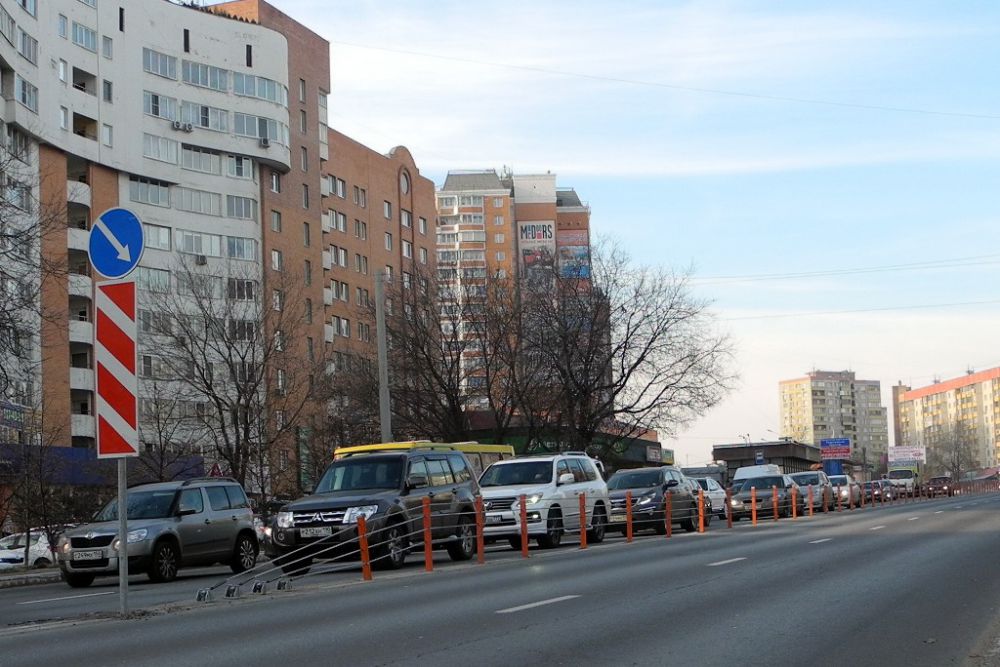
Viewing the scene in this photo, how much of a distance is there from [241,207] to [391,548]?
61861 millimetres

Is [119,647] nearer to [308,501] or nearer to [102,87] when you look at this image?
[308,501]

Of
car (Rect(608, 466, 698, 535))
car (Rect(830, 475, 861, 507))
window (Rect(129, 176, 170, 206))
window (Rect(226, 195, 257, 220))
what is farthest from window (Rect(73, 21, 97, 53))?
car (Rect(608, 466, 698, 535))

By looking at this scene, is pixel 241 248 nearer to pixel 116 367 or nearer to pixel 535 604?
pixel 116 367

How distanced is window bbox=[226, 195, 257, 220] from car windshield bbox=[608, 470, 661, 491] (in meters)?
48.3

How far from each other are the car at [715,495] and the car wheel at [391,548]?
2310cm

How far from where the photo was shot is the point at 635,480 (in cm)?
3534

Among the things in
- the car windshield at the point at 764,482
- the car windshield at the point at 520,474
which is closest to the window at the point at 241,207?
the car windshield at the point at 764,482

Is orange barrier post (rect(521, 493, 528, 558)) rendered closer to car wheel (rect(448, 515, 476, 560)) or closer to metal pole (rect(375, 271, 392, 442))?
car wheel (rect(448, 515, 476, 560))

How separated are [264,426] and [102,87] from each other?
1048 inches

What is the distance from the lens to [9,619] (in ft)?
51.2

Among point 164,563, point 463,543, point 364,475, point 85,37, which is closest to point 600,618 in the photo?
point 364,475

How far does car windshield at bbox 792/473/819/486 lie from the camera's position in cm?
4966

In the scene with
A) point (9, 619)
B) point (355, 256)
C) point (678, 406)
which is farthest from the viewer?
point (355, 256)

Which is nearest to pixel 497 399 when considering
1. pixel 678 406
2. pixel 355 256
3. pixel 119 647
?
pixel 678 406
